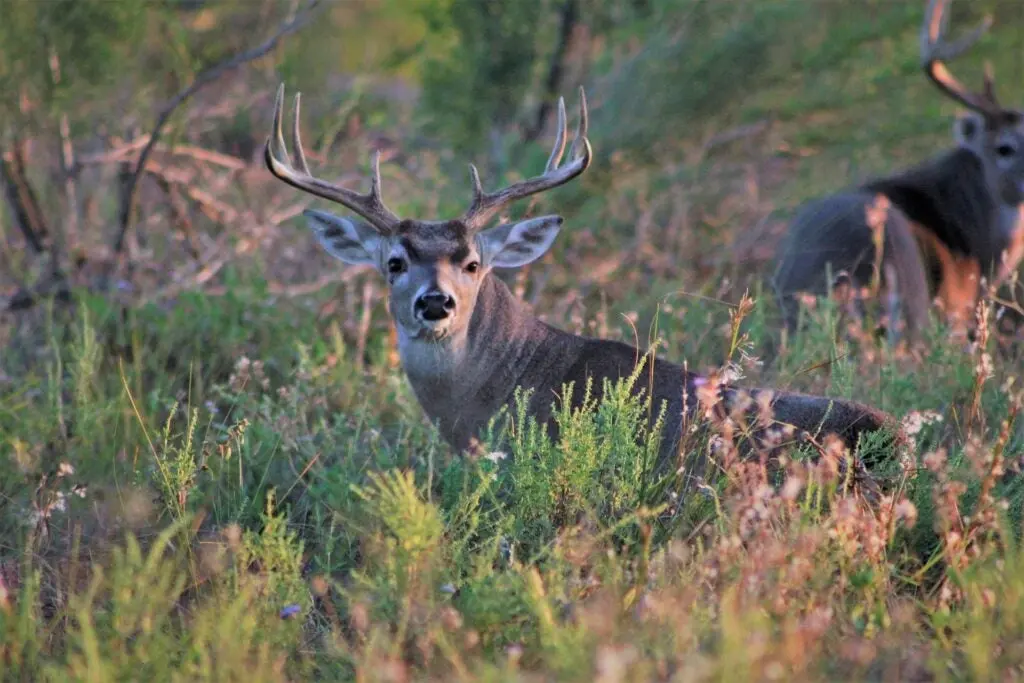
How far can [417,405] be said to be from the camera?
651cm

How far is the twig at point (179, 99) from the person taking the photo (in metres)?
7.52

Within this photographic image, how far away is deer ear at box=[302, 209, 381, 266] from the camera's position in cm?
611

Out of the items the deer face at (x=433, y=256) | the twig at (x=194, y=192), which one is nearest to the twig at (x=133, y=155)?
the twig at (x=194, y=192)

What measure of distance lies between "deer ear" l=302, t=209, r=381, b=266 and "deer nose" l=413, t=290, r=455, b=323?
544mm

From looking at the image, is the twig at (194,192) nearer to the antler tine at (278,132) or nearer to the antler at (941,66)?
the antler tine at (278,132)

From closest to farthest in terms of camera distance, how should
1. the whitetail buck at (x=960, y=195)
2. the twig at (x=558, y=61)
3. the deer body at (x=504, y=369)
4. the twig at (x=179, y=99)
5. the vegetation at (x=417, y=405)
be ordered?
1. the vegetation at (x=417, y=405)
2. the deer body at (x=504, y=369)
3. the twig at (x=179, y=99)
4. the whitetail buck at (x=960, y=195)
5. the twig at (x=558, y=61)

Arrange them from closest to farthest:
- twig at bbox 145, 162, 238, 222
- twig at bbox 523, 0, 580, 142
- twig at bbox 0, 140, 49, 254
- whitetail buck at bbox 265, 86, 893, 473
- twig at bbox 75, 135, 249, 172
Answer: whitetail buck at bbox 265, 86, 893, 473, twig at bbox 0, 140, 49, 254, twig at bbox 75, 135, 249, 172, twig at bbox 145, 162, 238, 222, twig at bbox 523, 0, 580, 142

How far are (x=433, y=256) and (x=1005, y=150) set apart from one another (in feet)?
18.2

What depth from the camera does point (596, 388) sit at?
582 centimetres

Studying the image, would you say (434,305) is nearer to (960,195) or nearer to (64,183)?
(64,183)

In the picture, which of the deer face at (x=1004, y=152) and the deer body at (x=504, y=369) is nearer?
the deer body at (x=504, y=369)

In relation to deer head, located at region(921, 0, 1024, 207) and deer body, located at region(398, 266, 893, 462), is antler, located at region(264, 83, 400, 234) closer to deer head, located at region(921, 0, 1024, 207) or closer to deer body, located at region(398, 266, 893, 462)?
deer body, located at region(398, 266, 893, 462)

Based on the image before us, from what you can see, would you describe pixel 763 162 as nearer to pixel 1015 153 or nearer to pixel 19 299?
pixel 1015 153

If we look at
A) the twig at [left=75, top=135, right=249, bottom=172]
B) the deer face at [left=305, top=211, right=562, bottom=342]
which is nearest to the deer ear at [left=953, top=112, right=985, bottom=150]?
the deer face at [left=305, top=211, right=562, bottom=342]
